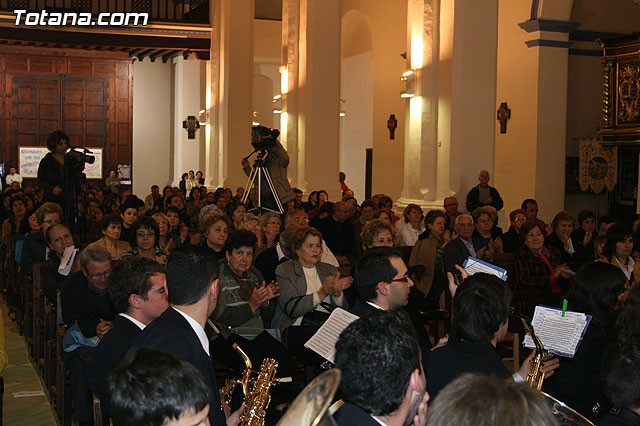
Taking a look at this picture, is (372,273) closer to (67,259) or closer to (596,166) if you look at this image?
→ (67,259)

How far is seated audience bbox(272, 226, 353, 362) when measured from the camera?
563 cm

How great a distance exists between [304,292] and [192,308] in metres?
2.80

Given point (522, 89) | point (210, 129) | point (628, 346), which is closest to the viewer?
point (628, 346)

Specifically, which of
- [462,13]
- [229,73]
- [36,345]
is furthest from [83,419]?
[229,73]

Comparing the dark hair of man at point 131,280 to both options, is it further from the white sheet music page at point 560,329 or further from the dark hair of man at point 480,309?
the white sheet music page at point 560,329

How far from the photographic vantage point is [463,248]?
7992mm

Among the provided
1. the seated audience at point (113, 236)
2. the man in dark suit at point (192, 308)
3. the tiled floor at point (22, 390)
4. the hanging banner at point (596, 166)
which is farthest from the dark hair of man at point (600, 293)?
the hanging banner at point (596, 166)

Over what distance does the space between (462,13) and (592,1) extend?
6.13 m

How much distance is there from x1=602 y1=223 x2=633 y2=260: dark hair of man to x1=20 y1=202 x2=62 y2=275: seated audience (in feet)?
18.2

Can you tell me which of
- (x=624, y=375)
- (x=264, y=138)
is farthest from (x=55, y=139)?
(x=624, y=375)

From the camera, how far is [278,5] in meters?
26.0

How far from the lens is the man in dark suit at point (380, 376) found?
92.0 inches

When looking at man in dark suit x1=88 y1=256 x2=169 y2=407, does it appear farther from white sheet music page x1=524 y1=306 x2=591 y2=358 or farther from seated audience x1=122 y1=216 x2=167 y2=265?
seated audience x1=122 y1=216 x2=167 y2=265

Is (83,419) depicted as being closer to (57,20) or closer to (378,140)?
(378,140)
